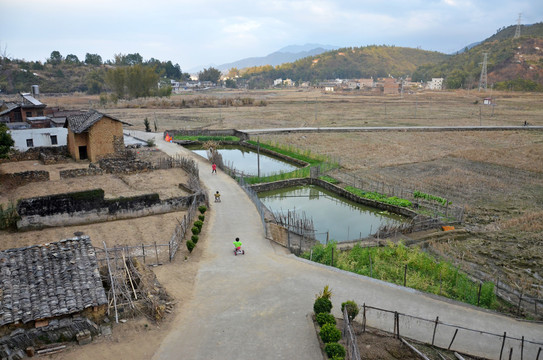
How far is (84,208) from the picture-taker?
20.6 m

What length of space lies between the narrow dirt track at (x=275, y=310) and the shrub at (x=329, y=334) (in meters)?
0.47

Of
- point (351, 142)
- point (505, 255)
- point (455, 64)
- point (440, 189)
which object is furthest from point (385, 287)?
point (455, 64)

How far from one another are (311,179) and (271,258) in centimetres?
1513

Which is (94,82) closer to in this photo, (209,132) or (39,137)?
(209,132)

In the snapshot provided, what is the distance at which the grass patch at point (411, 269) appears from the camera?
46.5ft

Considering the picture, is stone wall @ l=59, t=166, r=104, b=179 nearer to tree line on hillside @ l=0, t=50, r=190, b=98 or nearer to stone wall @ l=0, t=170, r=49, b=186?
stone wall @ l=0, t=170, r=49, b=186

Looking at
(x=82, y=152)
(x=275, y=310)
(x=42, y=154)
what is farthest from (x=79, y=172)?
(x=275, y=310)

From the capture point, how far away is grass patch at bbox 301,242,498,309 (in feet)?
46.5

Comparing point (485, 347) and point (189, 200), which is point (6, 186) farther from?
point (485, 347)

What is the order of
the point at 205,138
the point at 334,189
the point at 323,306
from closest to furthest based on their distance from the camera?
1. the point at 323,306
2. the point at 334,189
3. the point at 205,138

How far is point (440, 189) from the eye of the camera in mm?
28297

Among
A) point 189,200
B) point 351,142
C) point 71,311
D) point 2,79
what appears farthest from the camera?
point 2,79

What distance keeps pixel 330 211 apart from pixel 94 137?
21.6 m

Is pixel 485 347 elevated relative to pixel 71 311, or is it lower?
lower
